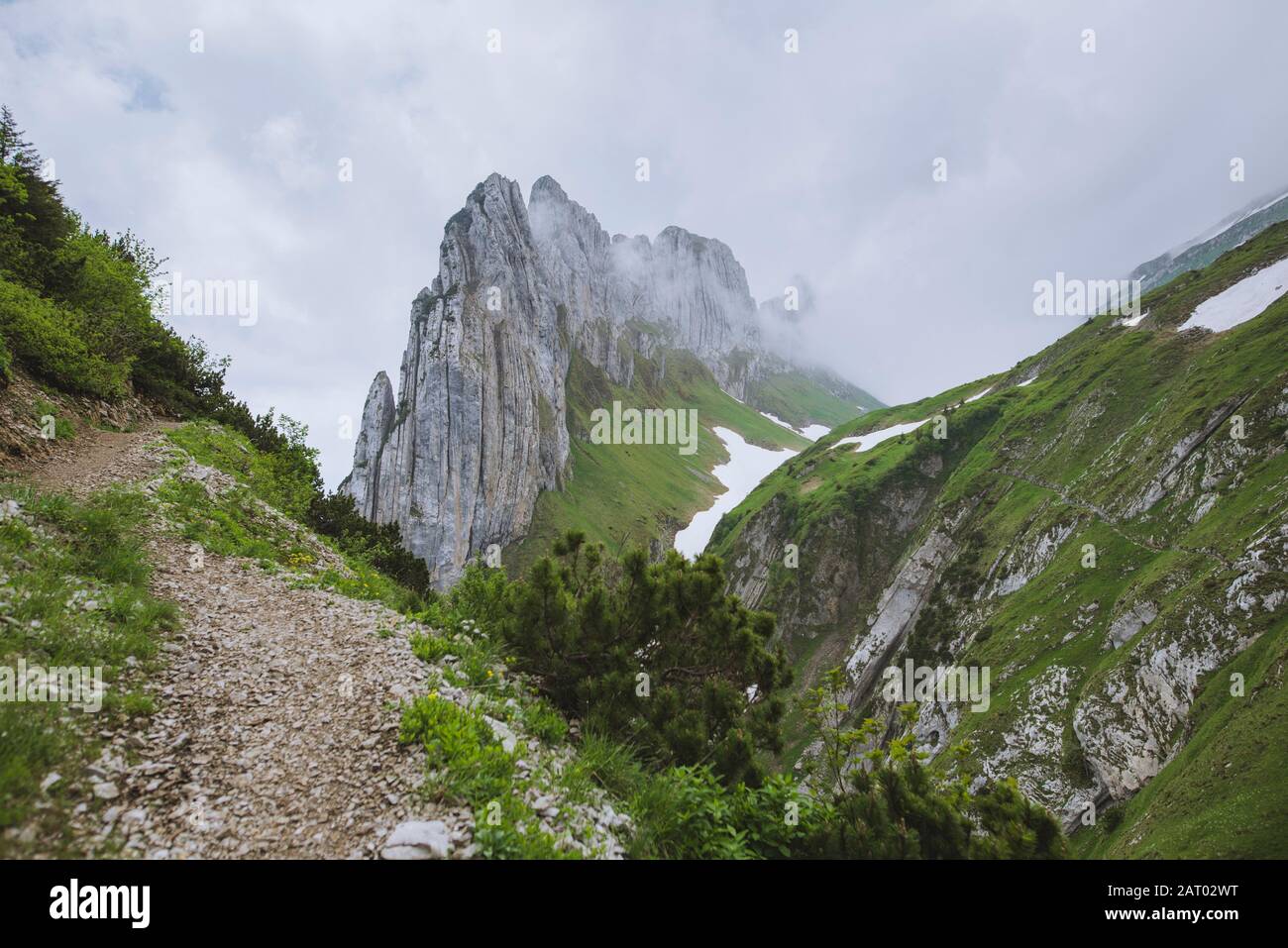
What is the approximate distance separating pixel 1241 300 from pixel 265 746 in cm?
9528

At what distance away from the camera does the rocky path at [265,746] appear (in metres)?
5.67

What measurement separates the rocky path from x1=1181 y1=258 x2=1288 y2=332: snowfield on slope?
8703cm

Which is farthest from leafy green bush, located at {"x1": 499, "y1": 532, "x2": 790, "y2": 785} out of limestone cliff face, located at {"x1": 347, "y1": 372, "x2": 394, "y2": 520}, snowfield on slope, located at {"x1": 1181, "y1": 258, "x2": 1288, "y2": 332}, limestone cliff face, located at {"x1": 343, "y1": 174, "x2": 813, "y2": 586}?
limestone cliff face, located at {"x1": 347, "y1": 372, "x2": 394, "y2": 520}

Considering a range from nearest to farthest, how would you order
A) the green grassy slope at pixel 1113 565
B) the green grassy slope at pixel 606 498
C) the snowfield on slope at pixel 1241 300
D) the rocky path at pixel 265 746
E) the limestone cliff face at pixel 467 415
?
the rocky path at pixel 265 746
the green grassy slope at pixel 1113 565
the snowfield on slope at pixel 1241 300
the limestone cliff face at pixel 467 415
the green grassy slope at pixel 606 498

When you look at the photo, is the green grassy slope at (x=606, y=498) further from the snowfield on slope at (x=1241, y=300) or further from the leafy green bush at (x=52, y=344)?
the leafy green bush at (x=52, y=344)

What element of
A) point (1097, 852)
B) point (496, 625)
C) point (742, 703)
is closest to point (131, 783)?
point (496, 625)

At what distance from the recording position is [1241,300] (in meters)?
60.0

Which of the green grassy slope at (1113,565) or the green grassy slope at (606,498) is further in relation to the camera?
the green grassy slope at (606,498)

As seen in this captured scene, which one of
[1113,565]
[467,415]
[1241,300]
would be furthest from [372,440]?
[1241,300]

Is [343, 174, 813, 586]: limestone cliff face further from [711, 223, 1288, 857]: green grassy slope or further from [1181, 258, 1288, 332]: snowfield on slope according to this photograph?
[1181, 258, 1288, 332]: snowfield on slope

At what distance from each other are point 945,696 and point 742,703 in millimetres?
42864

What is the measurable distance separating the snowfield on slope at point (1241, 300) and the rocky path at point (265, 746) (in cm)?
8703

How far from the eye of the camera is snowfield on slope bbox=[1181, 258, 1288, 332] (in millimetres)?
56875

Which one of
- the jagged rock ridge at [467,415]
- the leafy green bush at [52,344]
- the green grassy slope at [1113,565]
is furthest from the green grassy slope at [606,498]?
the leafy green bush at [52,344]
